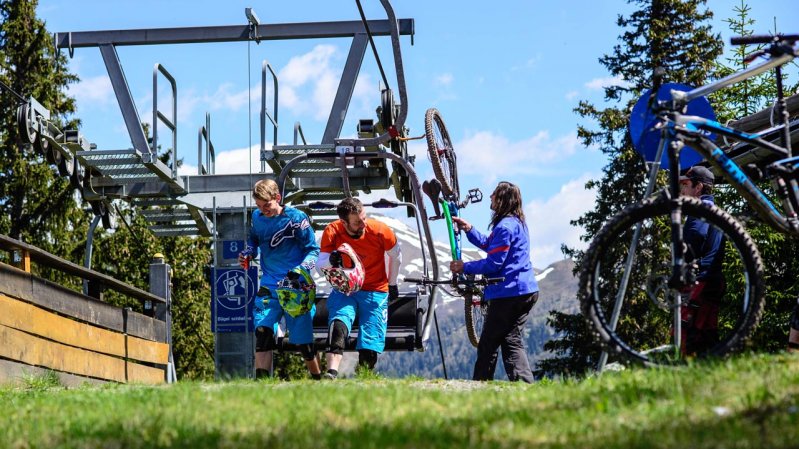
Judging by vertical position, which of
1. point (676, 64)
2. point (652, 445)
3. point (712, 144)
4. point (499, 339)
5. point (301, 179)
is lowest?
point (652, 445)

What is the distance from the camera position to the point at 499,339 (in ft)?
35.9

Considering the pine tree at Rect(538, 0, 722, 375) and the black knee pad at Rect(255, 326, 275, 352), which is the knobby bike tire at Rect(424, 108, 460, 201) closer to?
the black knee pad at Rect(255, 326, 275, 352)

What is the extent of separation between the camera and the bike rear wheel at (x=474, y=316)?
15125 mm

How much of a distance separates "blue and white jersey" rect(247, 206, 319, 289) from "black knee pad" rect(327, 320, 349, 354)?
1.70ft

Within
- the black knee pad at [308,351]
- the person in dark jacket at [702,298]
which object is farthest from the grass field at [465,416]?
the black knee pad at [308,351]

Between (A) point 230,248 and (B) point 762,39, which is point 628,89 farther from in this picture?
(B) point 762,39

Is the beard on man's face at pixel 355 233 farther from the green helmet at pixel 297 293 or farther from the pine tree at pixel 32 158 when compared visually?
the pine tree at pixel 32 158

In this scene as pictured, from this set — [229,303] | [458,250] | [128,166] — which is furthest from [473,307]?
[128,166]

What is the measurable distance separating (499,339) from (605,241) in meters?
3.99

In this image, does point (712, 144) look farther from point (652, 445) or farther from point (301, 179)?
point (301, 179)

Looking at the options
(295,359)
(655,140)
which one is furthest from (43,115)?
(295,359)

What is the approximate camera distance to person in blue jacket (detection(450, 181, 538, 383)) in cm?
1084

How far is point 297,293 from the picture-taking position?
11.0 m

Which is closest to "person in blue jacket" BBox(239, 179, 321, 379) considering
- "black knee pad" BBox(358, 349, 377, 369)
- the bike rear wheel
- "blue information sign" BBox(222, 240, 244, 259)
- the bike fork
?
"black knee pad" BBox(358, 349, 377, 369)
